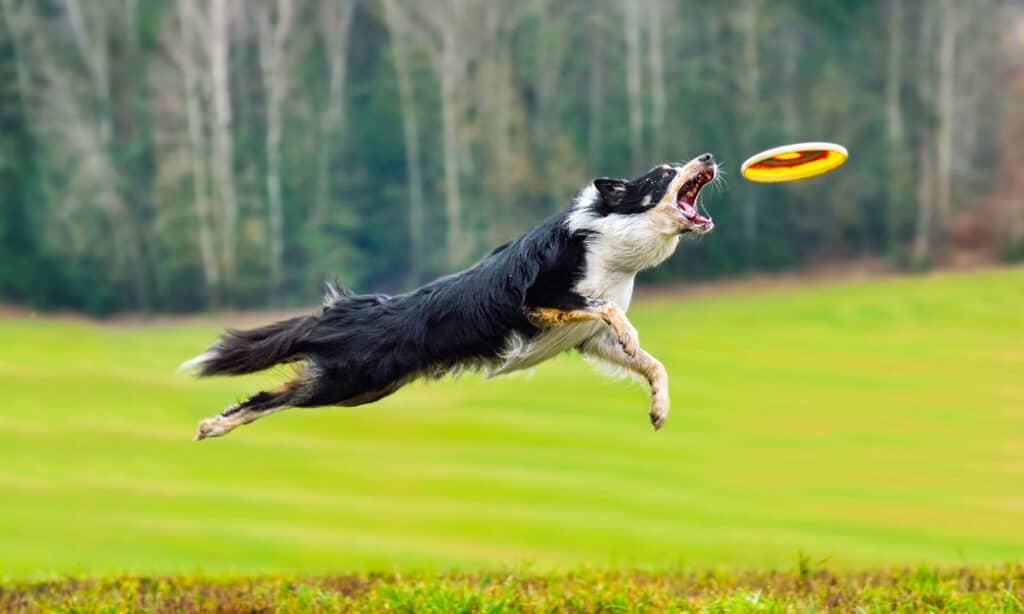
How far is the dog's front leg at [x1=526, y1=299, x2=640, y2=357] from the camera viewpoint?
612cm

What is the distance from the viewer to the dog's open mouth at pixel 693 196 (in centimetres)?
618

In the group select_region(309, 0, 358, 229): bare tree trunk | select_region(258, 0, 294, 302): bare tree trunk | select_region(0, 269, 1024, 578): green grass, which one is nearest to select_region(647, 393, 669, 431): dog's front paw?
select_region(0, 269, 1024, 578): green grass

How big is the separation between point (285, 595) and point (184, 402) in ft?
37.2

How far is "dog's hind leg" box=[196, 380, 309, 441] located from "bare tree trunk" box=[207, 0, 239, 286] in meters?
26.6

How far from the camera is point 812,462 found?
15320mm

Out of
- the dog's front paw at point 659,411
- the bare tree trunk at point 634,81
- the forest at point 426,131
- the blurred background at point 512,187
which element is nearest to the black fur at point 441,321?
the dog's front paw at point 659,411

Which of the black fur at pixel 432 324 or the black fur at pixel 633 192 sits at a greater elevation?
the black fur at pixel 633 192

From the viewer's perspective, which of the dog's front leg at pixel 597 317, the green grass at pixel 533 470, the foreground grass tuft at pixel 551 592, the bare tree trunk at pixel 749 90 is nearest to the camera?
the dog's front leg at pixel 597 317

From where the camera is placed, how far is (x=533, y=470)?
14.7m

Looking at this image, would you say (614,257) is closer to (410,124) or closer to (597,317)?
(597,317)

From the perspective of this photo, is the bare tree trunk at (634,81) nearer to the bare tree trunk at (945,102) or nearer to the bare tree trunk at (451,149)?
the bare tree trunk at (451,149)

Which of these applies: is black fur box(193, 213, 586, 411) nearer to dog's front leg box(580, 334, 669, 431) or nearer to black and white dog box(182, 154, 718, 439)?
black and white dog box(182, 154, 718, 439)

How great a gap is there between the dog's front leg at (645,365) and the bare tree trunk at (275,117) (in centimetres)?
2700

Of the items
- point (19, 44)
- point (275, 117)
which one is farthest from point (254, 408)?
point (19, 44)
